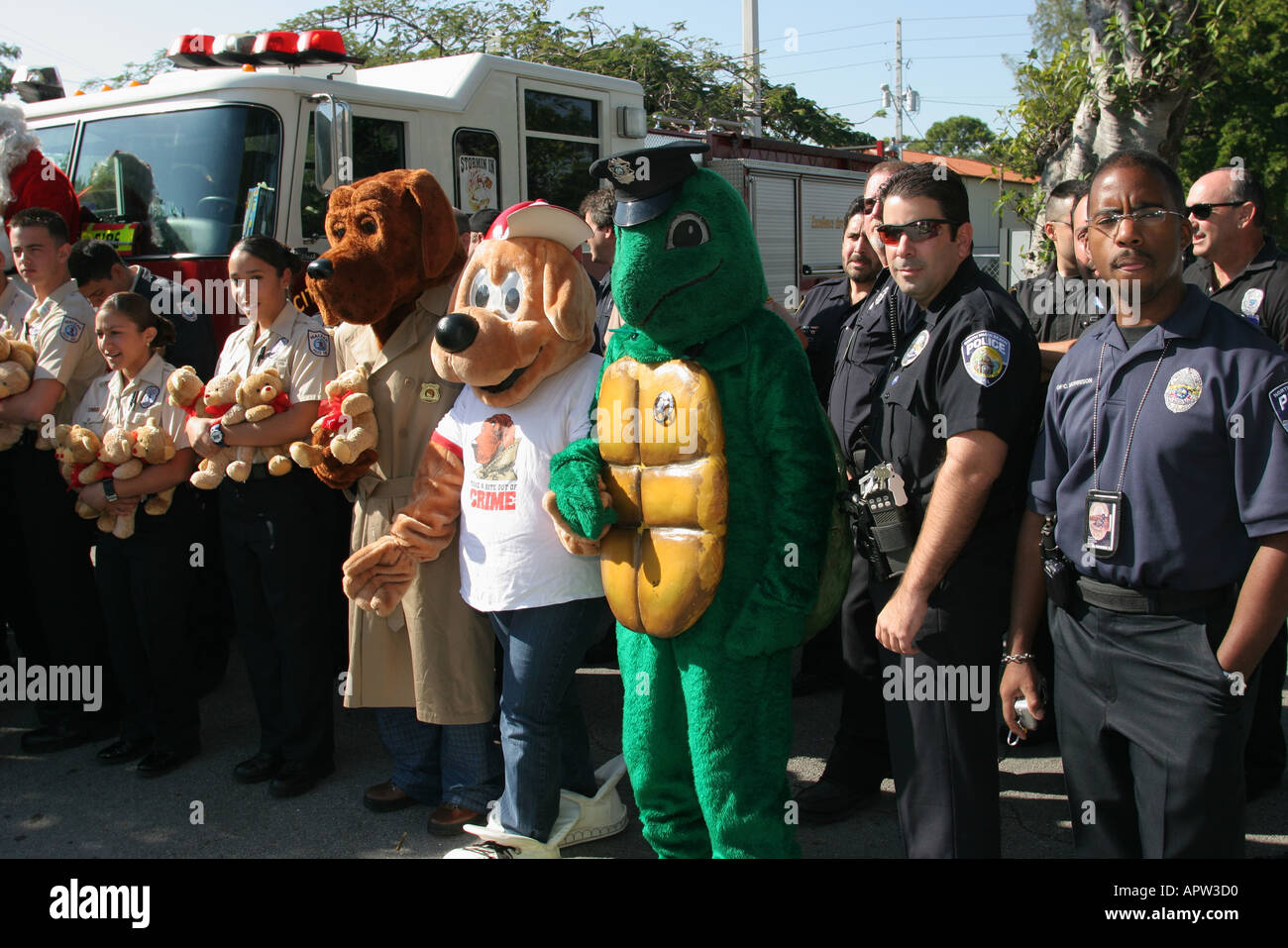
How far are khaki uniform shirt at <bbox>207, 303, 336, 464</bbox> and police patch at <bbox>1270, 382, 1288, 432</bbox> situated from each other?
3.04 m

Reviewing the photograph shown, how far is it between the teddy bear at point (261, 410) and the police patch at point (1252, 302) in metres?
3.75

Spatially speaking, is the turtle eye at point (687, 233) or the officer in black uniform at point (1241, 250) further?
the officer in black uniform at point (1241, 250)

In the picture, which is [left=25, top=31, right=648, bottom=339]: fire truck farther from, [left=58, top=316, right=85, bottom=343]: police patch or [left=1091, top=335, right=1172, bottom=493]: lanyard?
[left=1091, top=335, right=1172, bottom=493]: lanyard

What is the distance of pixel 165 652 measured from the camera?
423cm

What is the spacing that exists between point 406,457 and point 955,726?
207cm

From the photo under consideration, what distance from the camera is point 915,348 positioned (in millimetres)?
2764

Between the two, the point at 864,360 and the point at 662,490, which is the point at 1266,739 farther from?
the point at 662,490

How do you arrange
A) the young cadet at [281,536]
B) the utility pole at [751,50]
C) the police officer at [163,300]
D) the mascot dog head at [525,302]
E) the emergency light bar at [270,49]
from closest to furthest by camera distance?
1. the mascot dog head at [525,302]
2. the young cadet at [281,536]
3. the police officer at [163,300]
4. the emergency light bar at [270,49]
5. the utility pole at [751,50]

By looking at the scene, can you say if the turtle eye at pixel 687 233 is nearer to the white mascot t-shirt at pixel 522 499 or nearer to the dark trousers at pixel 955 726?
the white mascot t-shirt at pixel 522 499

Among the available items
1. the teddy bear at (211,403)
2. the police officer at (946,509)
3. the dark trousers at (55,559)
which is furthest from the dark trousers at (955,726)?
the dark trousers at (55,559)

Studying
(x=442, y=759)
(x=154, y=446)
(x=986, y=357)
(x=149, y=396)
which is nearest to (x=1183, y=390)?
(x=986, y=357)

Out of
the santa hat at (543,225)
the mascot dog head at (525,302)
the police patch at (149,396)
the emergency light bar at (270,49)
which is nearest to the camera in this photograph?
the mascot dog head at (525,302)

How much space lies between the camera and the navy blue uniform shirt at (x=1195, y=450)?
2.17 metres
